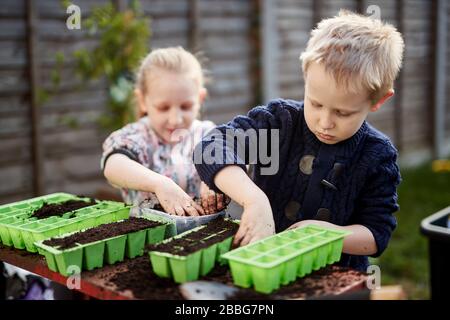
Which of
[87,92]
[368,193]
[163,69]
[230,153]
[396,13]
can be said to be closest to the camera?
[230,153]

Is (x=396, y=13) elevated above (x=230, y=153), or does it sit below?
above

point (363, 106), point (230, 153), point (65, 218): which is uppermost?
point (363, 106)

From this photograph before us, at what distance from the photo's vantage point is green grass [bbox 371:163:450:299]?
14.3ft

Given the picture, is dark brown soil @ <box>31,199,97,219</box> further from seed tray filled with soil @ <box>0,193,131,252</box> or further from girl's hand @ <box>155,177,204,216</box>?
girl's hand @ <box>155,177,204,216</box>

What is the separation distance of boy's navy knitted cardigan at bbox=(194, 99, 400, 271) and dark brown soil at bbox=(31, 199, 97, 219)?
0.49m

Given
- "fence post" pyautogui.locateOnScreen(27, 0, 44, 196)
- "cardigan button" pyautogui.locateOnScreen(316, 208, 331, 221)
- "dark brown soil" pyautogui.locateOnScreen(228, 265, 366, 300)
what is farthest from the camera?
"fence post" pyautogui.locateOnScreen(27, 0, 44, 196)

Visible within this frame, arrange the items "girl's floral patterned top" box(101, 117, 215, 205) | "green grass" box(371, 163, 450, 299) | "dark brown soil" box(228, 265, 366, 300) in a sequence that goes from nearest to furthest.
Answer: "dark brown soil" box(228, 265, 366, 300) → "girl's floral patterned top" box(101, 117, 215, 205) → "green grass" box(371, 163, 450, 299)

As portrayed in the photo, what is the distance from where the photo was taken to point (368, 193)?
6.85 feet

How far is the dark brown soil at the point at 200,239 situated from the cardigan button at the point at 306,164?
1.32ft

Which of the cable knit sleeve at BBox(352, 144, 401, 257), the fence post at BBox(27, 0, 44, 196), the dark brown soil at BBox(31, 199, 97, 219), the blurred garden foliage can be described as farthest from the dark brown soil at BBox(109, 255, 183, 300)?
the fence post at BBox(27, 0, 44, 196)

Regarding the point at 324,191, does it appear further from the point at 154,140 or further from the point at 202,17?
the point at 202,17

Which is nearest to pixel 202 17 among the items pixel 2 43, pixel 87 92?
pixel 87 92

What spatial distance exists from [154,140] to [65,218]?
946mm

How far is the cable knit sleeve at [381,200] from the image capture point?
200cm
